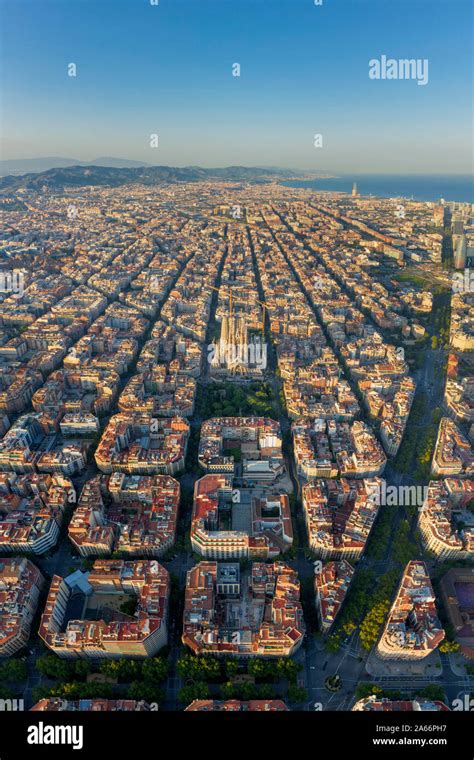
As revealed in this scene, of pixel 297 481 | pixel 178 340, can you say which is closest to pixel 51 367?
pixel 178 340

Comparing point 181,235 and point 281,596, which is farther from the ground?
point 181,235

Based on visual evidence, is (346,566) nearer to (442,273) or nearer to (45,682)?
(45,682)

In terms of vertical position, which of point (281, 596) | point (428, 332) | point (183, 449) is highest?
point (428, 332)

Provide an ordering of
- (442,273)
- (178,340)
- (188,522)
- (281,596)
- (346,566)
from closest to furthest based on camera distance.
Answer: (281,596) → (346,566) → (188,522) → (178,340) → (442,273)
